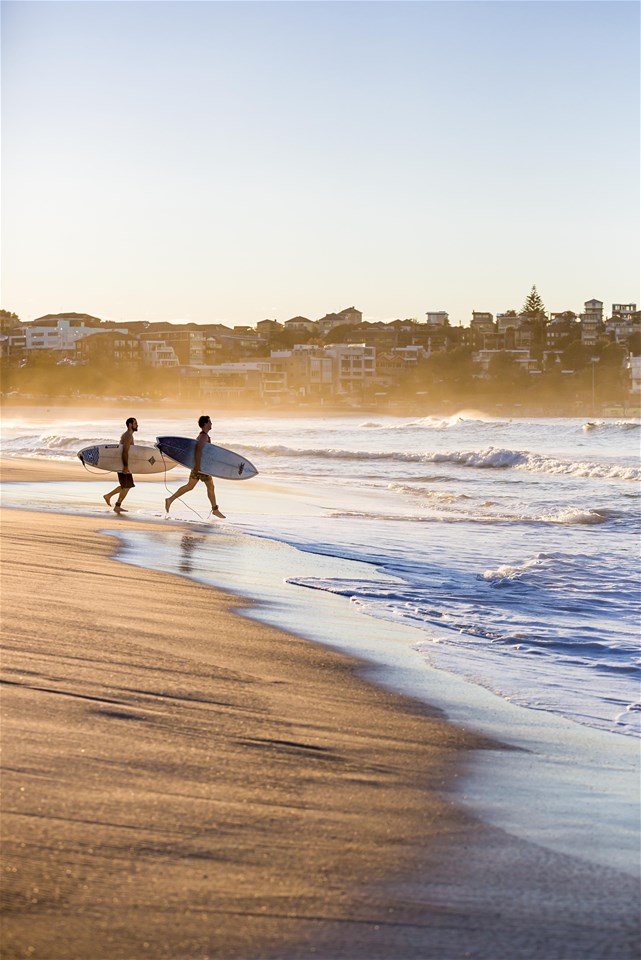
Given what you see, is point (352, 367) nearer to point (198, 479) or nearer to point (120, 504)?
point (198, 479)

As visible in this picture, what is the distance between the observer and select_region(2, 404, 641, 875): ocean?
4367 millimetres

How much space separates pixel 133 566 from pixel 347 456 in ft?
89.8

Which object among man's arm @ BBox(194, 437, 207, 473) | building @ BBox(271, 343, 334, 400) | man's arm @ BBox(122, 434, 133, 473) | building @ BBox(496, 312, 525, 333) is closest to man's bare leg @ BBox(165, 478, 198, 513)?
man's arm @ BBox(194, 437, 207, 473)

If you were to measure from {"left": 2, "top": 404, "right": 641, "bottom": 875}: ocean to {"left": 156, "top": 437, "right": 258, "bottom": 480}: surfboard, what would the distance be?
45cm

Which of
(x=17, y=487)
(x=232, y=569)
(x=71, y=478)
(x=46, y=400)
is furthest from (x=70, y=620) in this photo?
(x=46, y=400)

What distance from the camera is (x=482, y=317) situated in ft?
652

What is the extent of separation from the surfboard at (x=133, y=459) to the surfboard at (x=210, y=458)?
67cm

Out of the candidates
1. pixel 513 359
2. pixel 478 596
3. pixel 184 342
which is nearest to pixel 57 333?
pixel 184 342

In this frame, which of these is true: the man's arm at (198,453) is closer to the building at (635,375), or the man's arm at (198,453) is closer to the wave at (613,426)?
the wave at (613,426)

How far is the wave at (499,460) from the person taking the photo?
95.5 feet

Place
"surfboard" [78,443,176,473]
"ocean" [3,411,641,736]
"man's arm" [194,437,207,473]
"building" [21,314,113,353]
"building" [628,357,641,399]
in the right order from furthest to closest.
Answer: "building" [21,314,113,353]
"building" [628,357,641,399]
"surfboard" [78,443,176,473]
"man's arm" [194,437,207,473]
"ocean" [3,411,641,736]

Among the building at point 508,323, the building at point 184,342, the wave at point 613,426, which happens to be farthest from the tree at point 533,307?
the wave at point 613,426

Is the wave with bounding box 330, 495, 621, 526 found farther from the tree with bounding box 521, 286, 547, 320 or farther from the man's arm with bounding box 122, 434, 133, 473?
the tree with bounding box 521, 286, 547, 320

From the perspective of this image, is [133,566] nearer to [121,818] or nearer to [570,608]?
[570,608]
